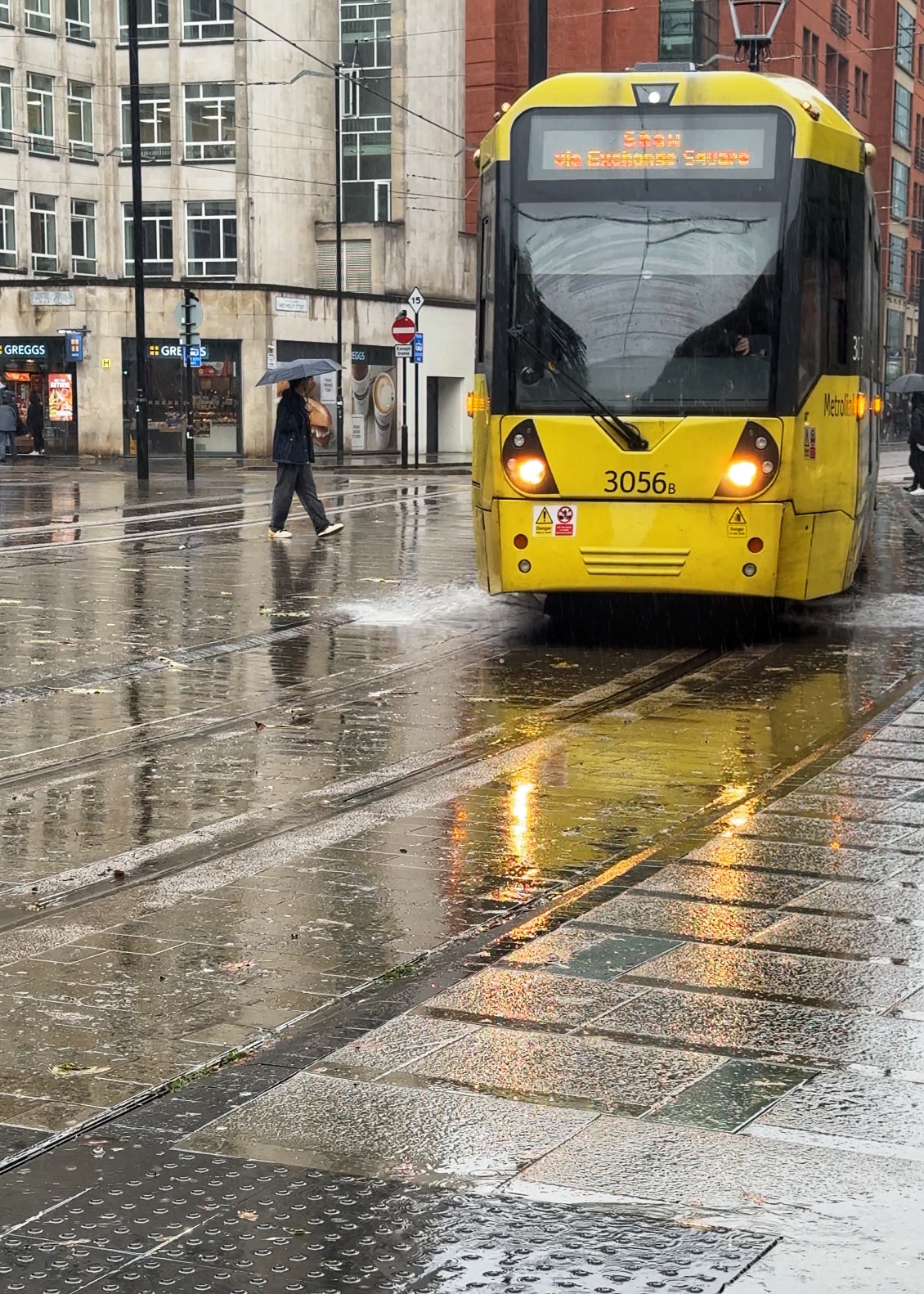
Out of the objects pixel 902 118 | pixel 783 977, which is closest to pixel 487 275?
pixel 783 977

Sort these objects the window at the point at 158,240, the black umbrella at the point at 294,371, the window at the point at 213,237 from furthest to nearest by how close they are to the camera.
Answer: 1. the window at the point at 158,240
2. the window at the point at 213,237
3. the black umbrella at the point at 294,371

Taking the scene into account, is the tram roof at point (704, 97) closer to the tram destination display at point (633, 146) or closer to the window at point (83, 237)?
the tram destination display at point (633, 146)

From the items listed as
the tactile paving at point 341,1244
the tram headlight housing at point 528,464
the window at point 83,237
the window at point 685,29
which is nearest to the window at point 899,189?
the window at point 685,29

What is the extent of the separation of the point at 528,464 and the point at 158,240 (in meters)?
45.2

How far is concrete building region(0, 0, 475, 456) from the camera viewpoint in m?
54.2

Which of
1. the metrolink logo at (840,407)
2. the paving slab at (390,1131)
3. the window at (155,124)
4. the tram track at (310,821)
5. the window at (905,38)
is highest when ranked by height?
the window at (905,38)

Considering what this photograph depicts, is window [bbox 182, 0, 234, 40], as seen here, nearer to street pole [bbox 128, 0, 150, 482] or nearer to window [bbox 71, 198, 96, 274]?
window [bbox 71, 198, 96, 274]

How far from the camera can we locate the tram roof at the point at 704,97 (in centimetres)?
1281

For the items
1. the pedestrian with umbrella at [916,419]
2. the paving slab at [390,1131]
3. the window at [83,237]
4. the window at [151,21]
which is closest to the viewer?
the paving slab at [390,1131]

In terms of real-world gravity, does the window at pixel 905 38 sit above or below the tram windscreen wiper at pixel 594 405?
above

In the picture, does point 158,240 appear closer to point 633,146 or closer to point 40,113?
point 40,113

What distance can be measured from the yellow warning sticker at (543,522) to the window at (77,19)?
1813 inches

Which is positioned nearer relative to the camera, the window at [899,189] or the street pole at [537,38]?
the street pole at [537,38]

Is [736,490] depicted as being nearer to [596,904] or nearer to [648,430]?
[648,430]
